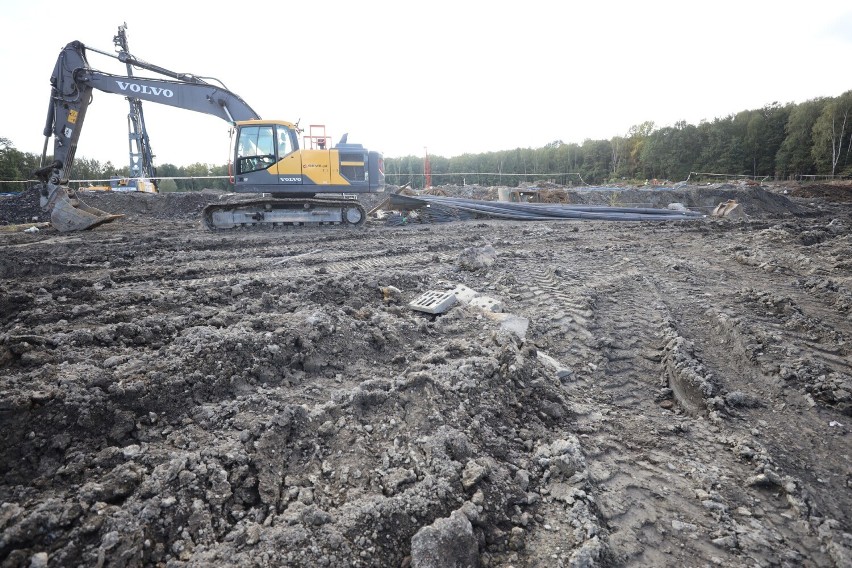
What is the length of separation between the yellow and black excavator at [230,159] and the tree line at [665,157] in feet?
58.3

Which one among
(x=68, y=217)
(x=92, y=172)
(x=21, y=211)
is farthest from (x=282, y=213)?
(x=92, y=172)

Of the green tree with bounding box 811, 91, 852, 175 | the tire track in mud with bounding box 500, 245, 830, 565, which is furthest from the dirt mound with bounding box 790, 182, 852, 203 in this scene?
the tire track in mud with bounding box 500, 245, 830, 565

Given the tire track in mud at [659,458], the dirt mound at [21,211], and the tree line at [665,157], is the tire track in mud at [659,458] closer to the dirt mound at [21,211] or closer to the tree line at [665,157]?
the dirt mound at [21,211]

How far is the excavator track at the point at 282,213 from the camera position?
35.0 feet

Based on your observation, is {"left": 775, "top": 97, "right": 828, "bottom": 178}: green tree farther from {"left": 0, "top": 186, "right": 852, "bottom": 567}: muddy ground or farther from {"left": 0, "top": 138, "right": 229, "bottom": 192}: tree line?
{"left": 0, "top": 138, "right": 229, "bottom": 192}: tree line

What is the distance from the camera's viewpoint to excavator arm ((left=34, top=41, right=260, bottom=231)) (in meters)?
10.4

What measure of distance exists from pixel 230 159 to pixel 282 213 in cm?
172

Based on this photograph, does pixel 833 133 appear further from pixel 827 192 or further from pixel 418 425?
pixel 418 425

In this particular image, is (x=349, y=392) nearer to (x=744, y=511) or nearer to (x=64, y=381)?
(x=64, y=381)

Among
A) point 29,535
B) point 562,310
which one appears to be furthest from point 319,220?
point 29,535

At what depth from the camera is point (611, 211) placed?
45.4 feet

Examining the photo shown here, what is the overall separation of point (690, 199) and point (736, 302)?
60.5 feet

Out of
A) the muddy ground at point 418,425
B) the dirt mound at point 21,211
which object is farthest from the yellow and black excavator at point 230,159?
the muddy ground at point 418,425

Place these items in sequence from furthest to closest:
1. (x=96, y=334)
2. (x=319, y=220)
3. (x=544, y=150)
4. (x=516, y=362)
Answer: (x=544, y=150)
(x=319, y=220)
(x=96, y=334)
(x=516, y=362)
